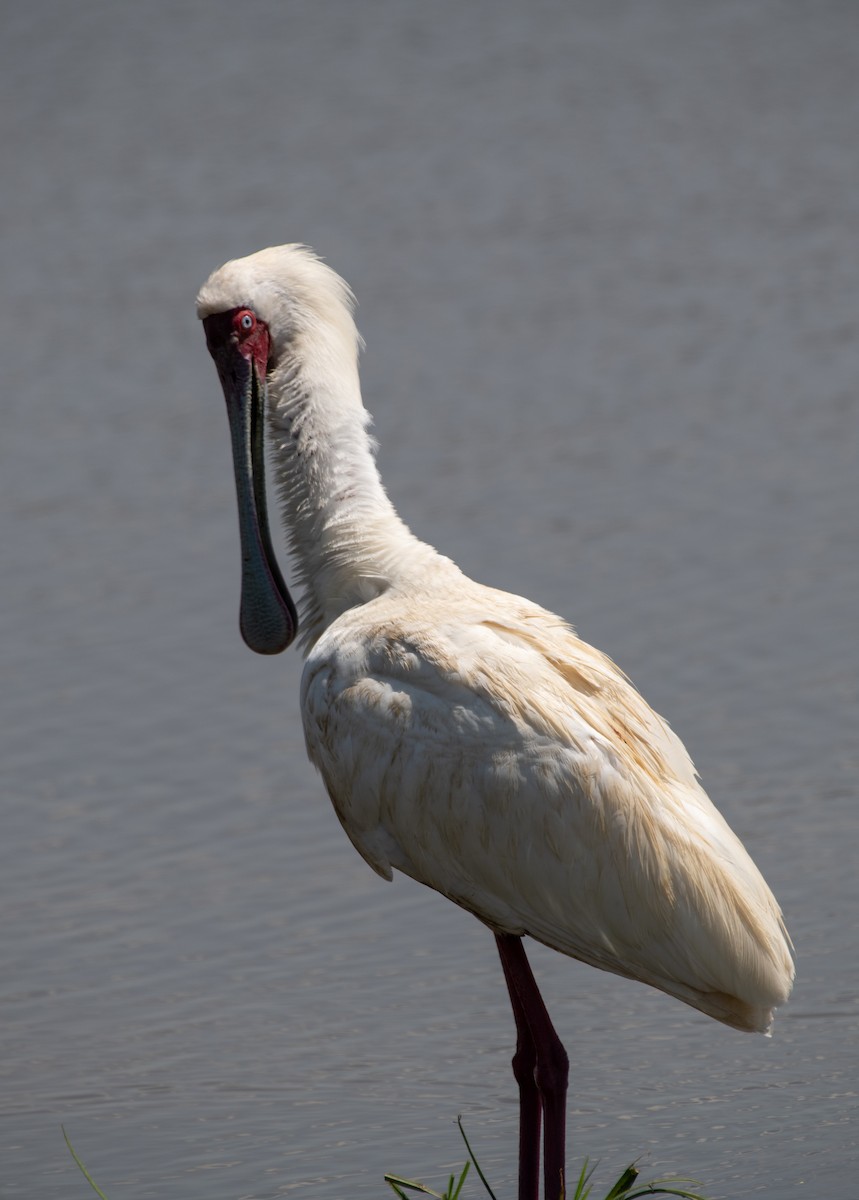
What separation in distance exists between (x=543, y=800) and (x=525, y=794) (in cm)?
5

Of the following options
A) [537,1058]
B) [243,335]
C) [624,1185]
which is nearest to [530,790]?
[537,1058]

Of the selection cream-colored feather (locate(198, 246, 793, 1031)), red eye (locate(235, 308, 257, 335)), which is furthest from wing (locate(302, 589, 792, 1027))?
red eye (locate(235, 308, 257, 335))

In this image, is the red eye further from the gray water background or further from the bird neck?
the gray water background

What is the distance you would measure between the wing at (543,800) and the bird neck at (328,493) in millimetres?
382

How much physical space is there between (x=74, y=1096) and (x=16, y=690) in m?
4.50

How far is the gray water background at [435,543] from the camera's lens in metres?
7.54

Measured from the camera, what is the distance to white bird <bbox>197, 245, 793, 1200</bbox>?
6.00 meters

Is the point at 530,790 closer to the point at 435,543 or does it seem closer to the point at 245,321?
the point at 245,321

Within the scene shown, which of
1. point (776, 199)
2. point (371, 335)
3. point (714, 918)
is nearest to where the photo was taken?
point (714, 918)

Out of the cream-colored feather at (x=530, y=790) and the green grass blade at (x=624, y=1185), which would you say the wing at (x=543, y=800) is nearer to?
the cream-colored feather at (x=530, y=790)

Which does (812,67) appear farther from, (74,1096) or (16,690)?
(74,1096)

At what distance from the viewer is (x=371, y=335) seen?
62.6 feet

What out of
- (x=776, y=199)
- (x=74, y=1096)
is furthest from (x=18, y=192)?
(x=74, y=1096)

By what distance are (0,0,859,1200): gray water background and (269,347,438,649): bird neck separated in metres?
1.79
